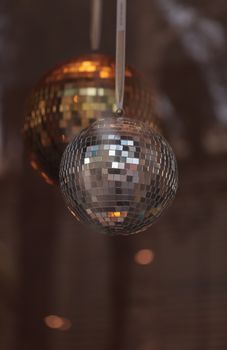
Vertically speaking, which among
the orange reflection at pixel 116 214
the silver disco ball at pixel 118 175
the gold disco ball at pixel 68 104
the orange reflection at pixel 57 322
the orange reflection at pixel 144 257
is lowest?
the orange reflection at pixel 57 322

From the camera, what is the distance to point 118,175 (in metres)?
0.73

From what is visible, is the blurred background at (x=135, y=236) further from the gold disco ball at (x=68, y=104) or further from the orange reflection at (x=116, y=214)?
the orange reflection at (x=116, y=214)

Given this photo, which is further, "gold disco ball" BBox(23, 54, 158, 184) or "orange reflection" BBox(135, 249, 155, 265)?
"orange reflection" BBox(135, 249, 155, 265)

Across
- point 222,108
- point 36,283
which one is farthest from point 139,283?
point 222,108

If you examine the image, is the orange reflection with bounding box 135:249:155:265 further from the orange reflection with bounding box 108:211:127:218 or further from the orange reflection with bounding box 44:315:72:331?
the orange reflection with bounding box 108:211:127:218

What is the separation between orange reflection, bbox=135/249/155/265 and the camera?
195cm

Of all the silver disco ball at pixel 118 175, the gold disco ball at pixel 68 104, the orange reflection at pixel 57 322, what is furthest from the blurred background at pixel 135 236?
the silver disco ball at pixel 118 175

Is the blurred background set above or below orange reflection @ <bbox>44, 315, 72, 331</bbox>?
above

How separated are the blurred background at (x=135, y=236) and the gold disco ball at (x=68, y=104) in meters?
1.01

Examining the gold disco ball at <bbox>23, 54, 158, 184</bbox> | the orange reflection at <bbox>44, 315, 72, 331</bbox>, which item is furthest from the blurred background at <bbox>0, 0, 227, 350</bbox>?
the gold disco ball at <bbox>23, 54, 158, 184</bbox>

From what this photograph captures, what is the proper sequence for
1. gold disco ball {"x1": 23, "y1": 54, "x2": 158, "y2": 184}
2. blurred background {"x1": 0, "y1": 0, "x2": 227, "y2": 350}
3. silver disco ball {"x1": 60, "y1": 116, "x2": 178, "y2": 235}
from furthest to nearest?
blurred background {"x1": 0, "y1": 0, "x2": 227, "y2": 350}, gold disco ball {"x1": 23, "y1": 54, "x2": 158, "y2": 184}, silver disco ball {"x1": 60, "y1": 116, "x2": 178, "y2": 235}

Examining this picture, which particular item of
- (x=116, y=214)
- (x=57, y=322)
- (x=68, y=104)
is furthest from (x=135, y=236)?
(x=116, y=214)

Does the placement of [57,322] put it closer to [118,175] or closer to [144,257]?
[144,257]

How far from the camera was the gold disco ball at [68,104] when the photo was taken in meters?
0.92
